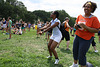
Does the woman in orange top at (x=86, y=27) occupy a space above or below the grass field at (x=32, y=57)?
above

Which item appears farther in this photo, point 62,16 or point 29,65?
point 62,16

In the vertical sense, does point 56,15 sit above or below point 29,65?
above

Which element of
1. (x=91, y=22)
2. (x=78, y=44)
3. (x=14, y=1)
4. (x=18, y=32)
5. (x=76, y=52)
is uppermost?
(x=14, y=1)

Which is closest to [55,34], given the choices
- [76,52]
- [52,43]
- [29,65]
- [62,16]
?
[52,43]

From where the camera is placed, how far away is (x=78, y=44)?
3.00 m

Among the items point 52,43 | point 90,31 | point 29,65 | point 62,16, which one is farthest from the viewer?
point 62,16

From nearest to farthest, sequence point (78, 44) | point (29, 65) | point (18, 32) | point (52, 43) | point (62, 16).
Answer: point (78, 44) < point (29, 65) < point (52, 43) < point (18, 32) < point (62, 16)

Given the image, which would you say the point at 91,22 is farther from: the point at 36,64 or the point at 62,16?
the point at 62,16

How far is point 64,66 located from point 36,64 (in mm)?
1197

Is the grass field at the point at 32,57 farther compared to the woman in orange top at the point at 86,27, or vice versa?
the grass field at the point at 32,57

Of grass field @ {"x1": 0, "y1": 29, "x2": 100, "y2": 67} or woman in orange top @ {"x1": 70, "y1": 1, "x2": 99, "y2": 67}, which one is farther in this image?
grass field @ {"x1": 0, "y1": 29, "x2": 100, "y2": 67}

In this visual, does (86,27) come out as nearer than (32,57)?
Yes

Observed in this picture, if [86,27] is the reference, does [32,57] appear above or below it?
below

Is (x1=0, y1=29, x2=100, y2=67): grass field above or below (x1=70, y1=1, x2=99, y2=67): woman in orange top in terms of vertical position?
below
